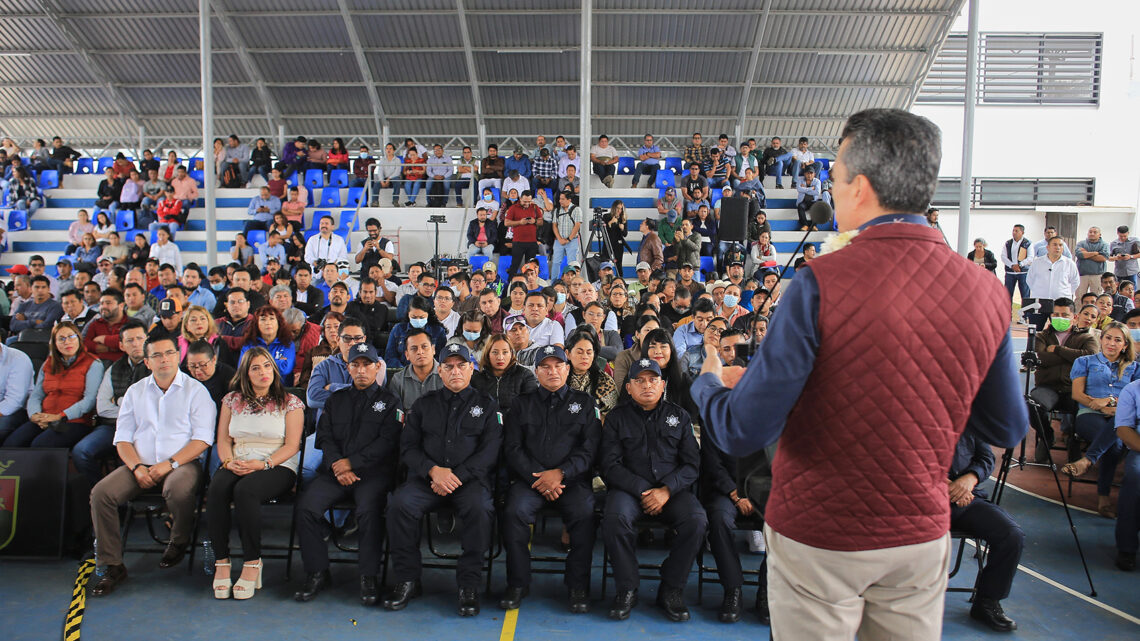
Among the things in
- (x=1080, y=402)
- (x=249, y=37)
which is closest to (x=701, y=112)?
(x=249, y=37)

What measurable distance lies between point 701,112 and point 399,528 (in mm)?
14935

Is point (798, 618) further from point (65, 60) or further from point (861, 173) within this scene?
point (65, 60)

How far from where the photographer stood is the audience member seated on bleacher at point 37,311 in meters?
8.45

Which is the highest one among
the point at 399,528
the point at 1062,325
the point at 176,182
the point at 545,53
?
the point at 545,53

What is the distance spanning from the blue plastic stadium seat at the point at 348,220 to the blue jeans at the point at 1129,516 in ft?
38.8

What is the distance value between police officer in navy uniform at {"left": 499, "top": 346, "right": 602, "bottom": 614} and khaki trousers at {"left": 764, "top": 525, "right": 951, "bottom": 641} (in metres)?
2.71

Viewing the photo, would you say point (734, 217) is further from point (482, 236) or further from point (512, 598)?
point (512, 598)

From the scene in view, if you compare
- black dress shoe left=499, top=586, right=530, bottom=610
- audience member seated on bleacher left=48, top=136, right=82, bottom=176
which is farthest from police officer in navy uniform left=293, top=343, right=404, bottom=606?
audience member seated on bleacher left=48, top=136, right=82, bottom=176

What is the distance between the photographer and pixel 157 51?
16.5 metres

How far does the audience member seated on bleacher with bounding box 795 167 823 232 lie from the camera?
47.6 ft

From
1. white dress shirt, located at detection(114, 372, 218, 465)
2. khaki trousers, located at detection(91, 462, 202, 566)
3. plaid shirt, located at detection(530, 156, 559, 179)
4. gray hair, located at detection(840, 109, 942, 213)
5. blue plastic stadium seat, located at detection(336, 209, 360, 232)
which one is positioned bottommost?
khaki trousers, located at detection(91, 462, 202, 566)

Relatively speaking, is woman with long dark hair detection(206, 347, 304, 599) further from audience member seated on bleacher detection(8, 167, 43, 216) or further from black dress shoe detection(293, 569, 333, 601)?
audience member seated on bleacher detection(8, 167, 43, 216)

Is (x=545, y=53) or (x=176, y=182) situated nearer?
(x=176, y=182)

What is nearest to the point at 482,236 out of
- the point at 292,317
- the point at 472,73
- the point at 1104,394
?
the point at 472,73
